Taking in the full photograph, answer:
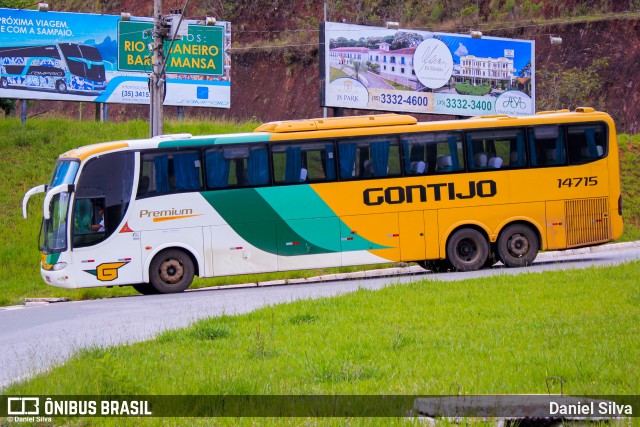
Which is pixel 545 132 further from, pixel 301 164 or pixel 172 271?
pixel 172 271

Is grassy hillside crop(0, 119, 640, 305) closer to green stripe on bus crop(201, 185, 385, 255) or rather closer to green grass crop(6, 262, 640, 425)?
green stripe on bus crop(201, 185, 385, 255)

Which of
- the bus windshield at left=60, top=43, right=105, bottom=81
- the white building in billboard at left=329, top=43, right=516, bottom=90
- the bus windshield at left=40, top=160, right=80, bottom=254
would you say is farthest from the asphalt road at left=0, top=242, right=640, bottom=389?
the bus windshield at left=60, top=43, right=105, bottom=81

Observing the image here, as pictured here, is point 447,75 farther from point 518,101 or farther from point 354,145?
point 354,145

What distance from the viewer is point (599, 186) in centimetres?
2303

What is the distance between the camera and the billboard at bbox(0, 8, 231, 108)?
34.1 meters

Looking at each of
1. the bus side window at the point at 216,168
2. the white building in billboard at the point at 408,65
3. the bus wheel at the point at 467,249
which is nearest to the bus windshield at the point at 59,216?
the bus side window at the point at 216,168

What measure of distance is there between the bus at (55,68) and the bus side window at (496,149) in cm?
1737

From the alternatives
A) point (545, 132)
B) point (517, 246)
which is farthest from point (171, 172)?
point (545, 132)

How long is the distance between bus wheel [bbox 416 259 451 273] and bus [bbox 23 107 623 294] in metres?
0.07

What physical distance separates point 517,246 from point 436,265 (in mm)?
2078

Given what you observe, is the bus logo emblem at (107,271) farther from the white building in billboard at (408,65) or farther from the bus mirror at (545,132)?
the white building in billboard at (408,65)

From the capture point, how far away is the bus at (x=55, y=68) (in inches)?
1337

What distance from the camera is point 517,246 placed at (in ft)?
74.9

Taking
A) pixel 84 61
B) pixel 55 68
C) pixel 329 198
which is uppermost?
pixel 84 61
